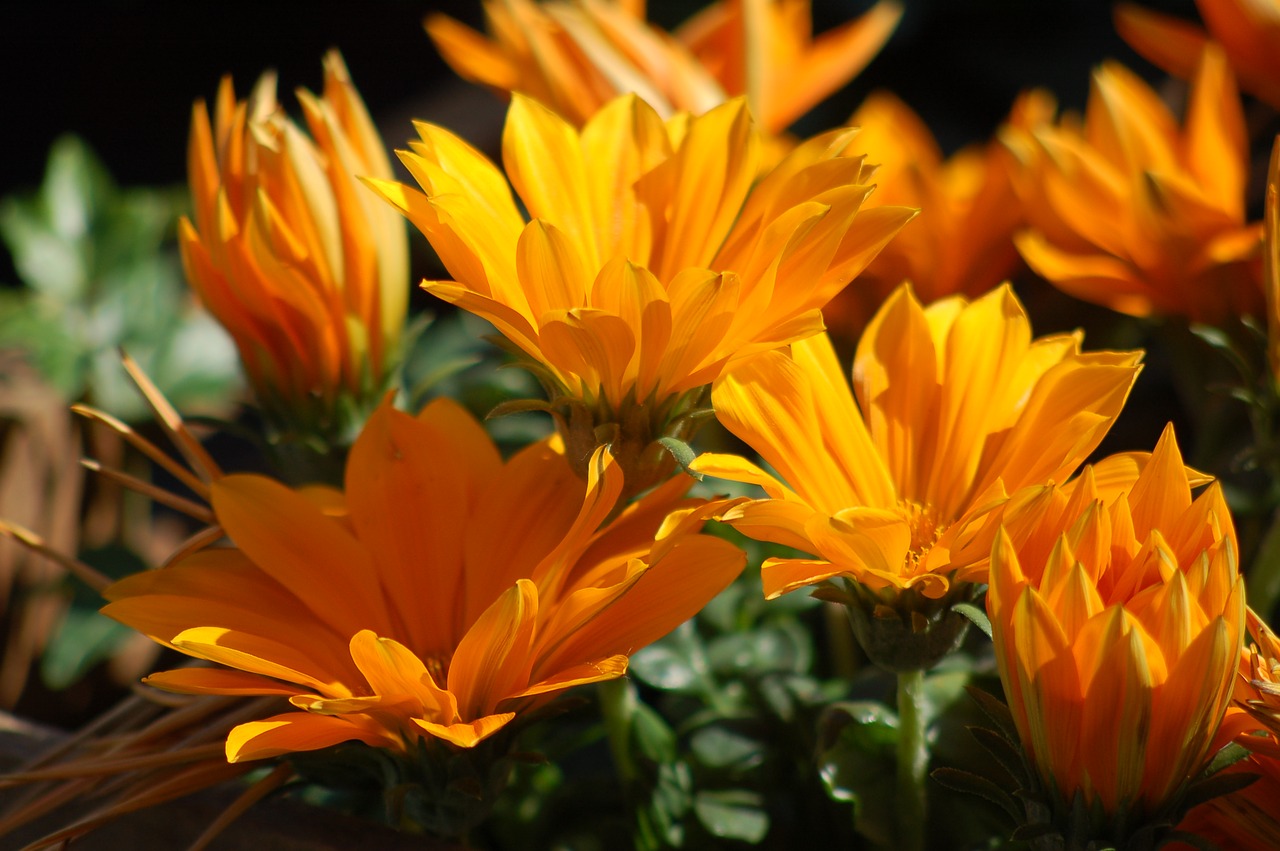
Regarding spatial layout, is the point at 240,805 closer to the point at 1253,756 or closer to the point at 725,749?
the point at 725,749

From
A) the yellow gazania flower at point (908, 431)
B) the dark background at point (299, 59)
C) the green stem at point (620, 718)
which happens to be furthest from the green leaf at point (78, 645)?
the dark background at point (299, 59)

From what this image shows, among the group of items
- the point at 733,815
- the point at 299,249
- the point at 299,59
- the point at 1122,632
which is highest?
the point at 299,59

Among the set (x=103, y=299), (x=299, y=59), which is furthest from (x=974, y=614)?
(x=299, y=59)

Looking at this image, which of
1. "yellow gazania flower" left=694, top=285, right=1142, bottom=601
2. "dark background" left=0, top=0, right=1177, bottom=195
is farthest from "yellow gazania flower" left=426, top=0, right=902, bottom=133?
"dark background" left=0, top=0, right=1177, bottom=195

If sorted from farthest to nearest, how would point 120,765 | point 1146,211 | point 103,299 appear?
1. point 103,299
2. point 1146,211
3. point 120,765

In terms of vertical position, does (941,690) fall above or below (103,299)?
below

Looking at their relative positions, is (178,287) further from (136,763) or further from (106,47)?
(106,47)

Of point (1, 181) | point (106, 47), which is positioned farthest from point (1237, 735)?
point (106, 47)
